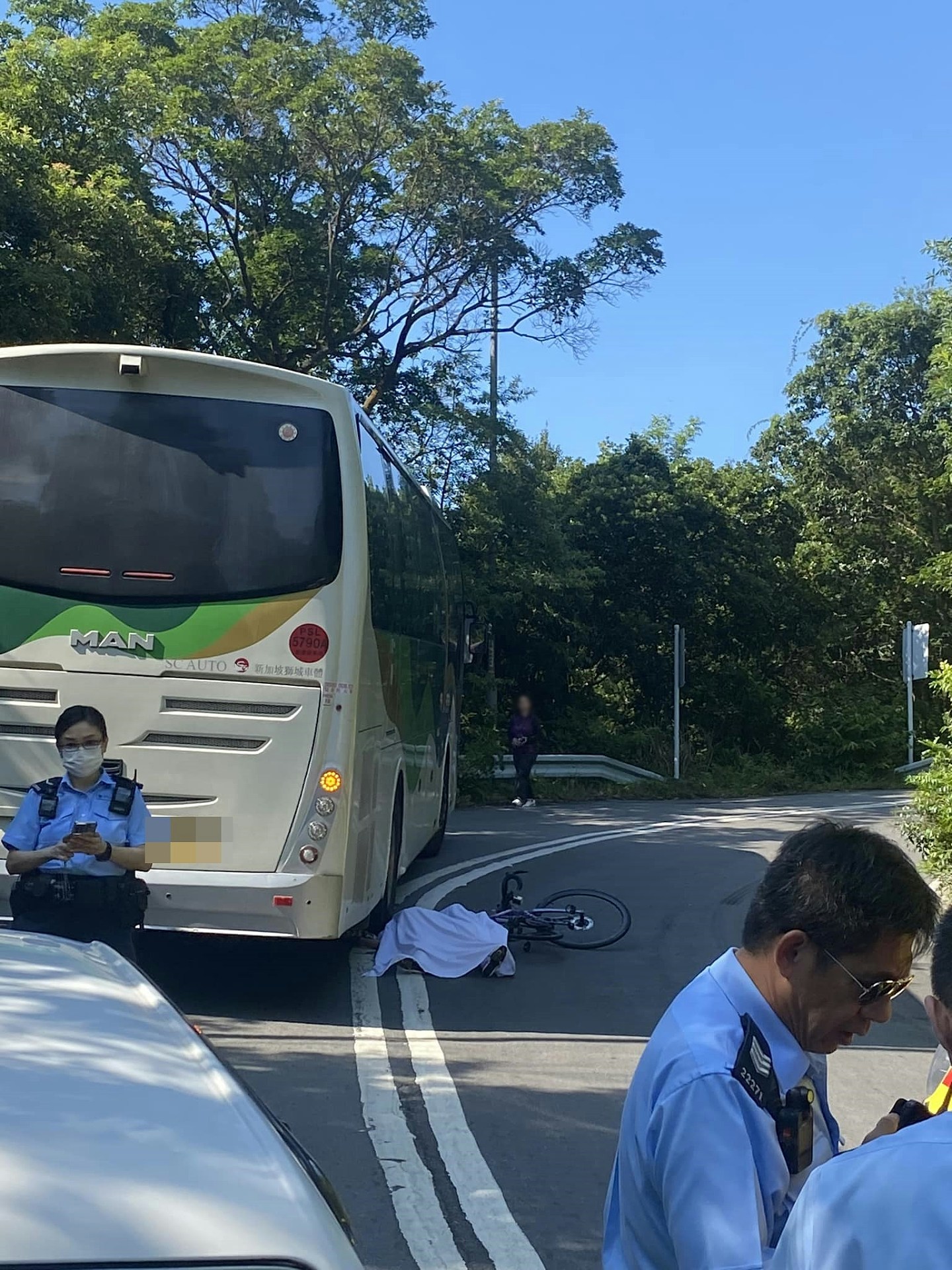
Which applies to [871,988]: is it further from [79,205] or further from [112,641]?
[79,205]

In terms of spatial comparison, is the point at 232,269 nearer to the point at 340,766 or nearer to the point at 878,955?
the point at 340,766

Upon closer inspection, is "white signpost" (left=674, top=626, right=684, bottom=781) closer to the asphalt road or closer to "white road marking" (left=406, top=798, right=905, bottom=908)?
"white road marking" (left=406, top=798, right=905, bottom=908)

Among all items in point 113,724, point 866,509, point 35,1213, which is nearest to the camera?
point 35,1213

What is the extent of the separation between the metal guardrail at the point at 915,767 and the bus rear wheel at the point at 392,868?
1659cm

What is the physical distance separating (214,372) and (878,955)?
6.35 m

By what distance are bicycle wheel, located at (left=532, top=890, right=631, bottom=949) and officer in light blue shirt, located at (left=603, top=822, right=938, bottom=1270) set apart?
7.08 m

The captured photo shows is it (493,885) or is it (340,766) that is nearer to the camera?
(340,766)

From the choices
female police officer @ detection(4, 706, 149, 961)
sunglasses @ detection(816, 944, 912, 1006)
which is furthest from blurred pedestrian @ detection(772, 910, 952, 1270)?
female police officer @ detection(4, 706, 149, 961)

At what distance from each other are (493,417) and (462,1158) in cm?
2022

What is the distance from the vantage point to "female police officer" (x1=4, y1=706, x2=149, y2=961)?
579 centimetres

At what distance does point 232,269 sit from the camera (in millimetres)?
23203

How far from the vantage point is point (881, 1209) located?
1371mm

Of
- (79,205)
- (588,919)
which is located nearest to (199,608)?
(588,919)

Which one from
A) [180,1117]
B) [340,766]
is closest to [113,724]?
[340,766]
